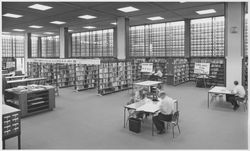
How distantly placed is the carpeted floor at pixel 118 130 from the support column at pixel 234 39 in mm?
1838

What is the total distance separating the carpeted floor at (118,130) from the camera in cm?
440

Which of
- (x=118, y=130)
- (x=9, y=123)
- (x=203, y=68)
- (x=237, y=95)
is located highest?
(x=203, y=68)

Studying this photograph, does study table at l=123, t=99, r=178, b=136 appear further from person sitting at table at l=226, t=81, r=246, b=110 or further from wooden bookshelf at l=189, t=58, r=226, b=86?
wooden bookshelf at l=189, t=58, r=226, b=86

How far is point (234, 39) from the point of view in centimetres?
872

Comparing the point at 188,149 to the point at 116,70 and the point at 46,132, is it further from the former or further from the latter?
the point at 116,70

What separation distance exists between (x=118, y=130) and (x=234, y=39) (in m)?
6.68

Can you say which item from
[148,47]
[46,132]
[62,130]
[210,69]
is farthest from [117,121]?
[148,47]

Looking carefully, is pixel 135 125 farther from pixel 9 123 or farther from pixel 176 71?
pixel 176 71

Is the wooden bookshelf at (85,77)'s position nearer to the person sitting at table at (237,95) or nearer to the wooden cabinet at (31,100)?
the wooden cabinet at (31,100)

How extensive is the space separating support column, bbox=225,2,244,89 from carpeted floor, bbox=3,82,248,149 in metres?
1.84

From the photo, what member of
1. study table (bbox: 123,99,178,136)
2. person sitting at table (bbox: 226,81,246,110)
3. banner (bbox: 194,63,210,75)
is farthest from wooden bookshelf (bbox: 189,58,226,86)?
study table (bbox: 123,99,178,136)

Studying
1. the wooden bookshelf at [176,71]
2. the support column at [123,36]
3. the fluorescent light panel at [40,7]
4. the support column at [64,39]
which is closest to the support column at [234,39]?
the wooden bookshelf at [176,71]

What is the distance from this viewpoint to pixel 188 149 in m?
4.18

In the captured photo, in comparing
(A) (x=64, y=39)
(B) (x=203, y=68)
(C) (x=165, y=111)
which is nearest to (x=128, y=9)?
(B) (x=203, y=68)
